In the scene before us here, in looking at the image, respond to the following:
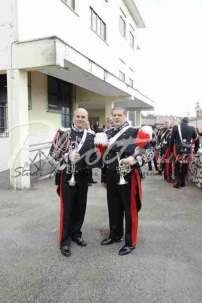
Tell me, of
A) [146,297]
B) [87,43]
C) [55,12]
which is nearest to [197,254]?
[146,297]

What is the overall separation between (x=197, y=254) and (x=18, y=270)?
2.30 meters

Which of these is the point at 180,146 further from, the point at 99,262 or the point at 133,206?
the point at 99,262

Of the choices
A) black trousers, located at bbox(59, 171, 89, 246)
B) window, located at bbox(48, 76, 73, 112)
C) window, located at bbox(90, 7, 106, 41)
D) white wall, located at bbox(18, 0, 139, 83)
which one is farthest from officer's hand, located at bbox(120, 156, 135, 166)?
window, located at bbox(90, 7, 106, 41)

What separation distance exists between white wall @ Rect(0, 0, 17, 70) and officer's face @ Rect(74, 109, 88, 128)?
14.7 ft

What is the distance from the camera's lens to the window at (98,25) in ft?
46.8

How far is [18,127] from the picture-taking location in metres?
7.84

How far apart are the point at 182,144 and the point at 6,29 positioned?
5.48 m

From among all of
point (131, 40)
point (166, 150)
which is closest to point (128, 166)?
point (166, 150)

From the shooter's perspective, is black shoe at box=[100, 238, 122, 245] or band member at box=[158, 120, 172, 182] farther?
band member at box=[158, 120, 172, 182]

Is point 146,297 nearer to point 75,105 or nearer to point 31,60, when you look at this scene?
point 31,60

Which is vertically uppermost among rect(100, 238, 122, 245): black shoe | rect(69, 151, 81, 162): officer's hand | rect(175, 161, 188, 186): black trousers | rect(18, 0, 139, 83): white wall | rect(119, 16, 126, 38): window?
rect(119, 16, 126, 38): window

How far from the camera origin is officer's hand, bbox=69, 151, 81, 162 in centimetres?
395

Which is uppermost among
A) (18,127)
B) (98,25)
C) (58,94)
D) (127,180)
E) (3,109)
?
(98,25)

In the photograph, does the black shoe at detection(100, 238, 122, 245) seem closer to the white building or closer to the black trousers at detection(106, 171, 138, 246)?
the black trousers at detection(106, 171, 138, 246)
